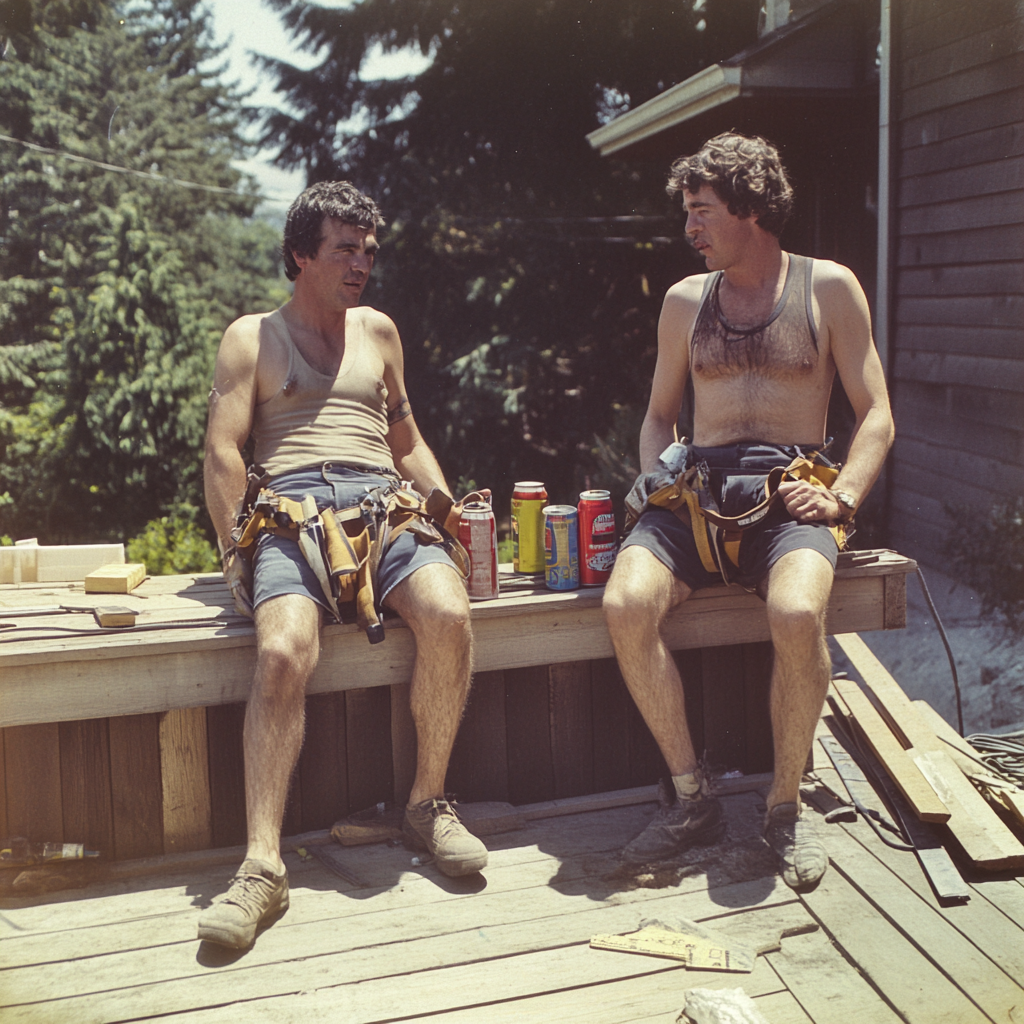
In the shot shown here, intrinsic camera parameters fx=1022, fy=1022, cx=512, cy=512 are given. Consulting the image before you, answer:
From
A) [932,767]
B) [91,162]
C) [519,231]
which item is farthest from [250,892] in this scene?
[91,162]

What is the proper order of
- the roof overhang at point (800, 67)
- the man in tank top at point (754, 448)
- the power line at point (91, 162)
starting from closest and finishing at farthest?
the man in tank top at point (754, 448)
the roof overhang at point (800, 67)
the power line at point (91, 162)

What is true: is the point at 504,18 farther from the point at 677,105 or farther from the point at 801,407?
→ the point at 801,407

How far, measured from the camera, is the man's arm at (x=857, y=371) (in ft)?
9.09

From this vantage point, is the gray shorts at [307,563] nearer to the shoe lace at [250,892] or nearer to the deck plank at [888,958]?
the shoe lace at [250,892]

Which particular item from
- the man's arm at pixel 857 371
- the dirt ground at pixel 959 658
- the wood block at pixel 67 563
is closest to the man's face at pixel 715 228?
the man's arm at pixel 857 371

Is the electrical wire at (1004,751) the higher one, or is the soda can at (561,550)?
the soda can at (561,550)

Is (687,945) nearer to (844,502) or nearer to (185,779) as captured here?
(844,502)

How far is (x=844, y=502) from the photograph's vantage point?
8.88 ft

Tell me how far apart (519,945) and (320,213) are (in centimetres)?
200

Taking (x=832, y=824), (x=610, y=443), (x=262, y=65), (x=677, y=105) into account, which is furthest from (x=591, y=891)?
(x=262, y=65)

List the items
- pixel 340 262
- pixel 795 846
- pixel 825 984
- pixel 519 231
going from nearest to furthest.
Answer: pixel 825 984, pixel 795 846, pixel 340 262, pixel 519 231

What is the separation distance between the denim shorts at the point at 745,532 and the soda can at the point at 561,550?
0.17 meters

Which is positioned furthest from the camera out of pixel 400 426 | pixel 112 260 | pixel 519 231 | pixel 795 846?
pixel 112 260

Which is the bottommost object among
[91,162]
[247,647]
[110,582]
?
[247,647]
